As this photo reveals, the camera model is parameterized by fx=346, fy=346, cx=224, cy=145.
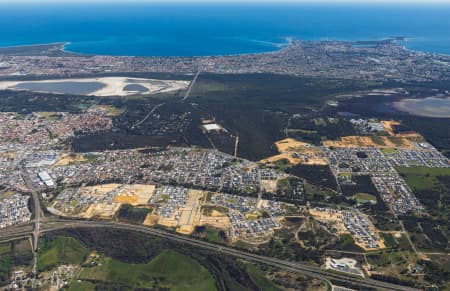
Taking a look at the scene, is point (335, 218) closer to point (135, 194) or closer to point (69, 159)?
point (135, 194)

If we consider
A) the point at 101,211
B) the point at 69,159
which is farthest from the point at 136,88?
the point at 101,211

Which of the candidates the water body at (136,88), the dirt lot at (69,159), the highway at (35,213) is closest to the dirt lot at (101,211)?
the highway at (35,213)

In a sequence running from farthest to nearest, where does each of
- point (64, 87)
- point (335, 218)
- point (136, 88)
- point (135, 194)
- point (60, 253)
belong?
point (64, 87)
point (136, 88)
point (135, 194)
point (335, 218)
point (60, 253)

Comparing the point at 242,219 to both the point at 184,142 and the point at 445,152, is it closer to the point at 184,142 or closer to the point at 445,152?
the point at 184,142

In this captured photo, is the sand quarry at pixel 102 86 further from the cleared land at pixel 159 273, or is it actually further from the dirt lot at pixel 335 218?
the dirt lot at pixel 335 218

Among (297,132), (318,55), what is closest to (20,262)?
(297,132)

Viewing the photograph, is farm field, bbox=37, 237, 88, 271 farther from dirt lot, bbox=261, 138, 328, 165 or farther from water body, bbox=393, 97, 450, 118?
water body, bbox=393, 97, 450, 118
